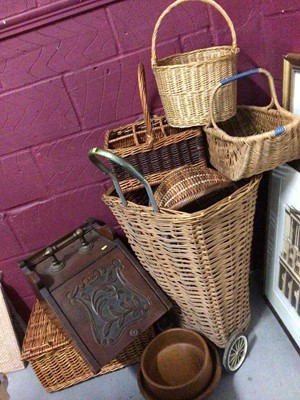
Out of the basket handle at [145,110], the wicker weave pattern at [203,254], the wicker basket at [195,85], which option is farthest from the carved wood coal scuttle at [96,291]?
the wicker basket at [195,85]

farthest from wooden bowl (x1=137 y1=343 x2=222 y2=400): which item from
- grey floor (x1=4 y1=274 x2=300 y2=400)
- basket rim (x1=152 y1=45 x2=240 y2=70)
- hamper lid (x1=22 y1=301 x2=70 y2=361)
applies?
basket rim (x1=152 y1=45 x2=240 y2=70)

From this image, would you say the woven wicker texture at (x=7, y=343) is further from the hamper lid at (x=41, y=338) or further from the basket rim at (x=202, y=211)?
the basket rim at (x=202, y=211)

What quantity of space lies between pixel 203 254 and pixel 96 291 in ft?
1.34

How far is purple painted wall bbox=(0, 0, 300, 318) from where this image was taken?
1.12m

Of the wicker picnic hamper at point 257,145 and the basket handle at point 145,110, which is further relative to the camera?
the basket handle at point 145,110

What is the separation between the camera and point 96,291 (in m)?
1.21

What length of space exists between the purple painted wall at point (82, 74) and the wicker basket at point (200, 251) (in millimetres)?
259

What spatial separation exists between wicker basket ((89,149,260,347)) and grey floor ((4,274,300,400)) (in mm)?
134

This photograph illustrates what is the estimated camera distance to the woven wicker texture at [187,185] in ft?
3.35

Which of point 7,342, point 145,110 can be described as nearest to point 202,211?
point 145,110

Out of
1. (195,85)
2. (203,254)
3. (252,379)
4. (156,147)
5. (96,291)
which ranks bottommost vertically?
(252,379)

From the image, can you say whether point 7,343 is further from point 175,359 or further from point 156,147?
point 156,147

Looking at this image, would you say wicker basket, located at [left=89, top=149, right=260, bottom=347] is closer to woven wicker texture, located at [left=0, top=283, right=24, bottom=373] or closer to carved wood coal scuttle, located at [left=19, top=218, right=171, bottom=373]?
carved wood coal scuttle, located at [left=19, top=218, right=171, bottom=373]

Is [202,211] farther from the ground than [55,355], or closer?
farther from the ground
